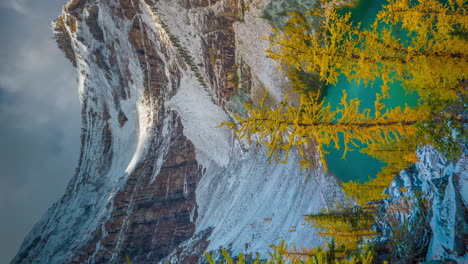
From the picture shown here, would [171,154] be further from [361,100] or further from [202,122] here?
[361,100]

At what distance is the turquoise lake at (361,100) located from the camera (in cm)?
1655

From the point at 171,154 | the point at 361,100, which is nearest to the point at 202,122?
Answer: the point at 171,154

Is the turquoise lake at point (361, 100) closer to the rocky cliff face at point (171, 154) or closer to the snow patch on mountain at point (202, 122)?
the rocky cliff face at point (171, 154)

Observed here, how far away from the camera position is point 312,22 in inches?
736

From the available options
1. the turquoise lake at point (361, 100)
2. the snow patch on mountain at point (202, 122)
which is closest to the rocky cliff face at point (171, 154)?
the snow patch on mountain at point (202, 122)

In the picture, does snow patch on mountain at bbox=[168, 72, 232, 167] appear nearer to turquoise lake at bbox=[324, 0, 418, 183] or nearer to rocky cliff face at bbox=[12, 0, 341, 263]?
rocky cliff face at bbox=[12, 0, 341, 263]

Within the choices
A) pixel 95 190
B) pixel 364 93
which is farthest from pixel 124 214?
pixel 364 93

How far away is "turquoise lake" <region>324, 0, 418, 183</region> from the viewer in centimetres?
1655

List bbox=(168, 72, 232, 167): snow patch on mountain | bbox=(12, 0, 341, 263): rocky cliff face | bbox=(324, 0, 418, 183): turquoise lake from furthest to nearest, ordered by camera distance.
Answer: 1. bbox=(168, 72, 232, 167): snow patch on mountain
2. bbox=(12, 0, 341, 263): rocky cliff face
3. bbox=(324, 0, 418, 183): turquoise lake

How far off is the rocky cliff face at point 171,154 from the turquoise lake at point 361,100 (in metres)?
1.63

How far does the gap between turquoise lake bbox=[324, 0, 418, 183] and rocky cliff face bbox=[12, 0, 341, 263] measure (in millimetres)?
1634

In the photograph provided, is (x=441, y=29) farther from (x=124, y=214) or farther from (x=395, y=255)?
(x=124, y=214)

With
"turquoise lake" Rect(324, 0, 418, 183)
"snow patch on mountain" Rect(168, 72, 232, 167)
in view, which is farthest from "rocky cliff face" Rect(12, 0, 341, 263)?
"turquoise lake" Rect(324, 0, 418, 183)

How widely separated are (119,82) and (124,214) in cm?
1961
